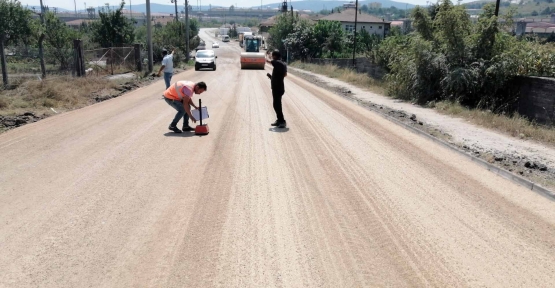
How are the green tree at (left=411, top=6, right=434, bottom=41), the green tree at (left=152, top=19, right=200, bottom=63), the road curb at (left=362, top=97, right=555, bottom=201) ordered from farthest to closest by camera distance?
the green tree at (left=152, top=19, right=200, bottom=63) → the green tree at (left=411, top=6, right=434, bottom=41) → the road curb at (left=362, top=97, right=555, bottom=201)

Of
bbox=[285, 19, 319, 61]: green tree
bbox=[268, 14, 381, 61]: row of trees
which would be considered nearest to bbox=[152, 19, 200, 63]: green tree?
bbox=[268, 14, 381, 61]: row of trees

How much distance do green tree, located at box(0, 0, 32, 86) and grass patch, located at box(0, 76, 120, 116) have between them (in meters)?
13.4

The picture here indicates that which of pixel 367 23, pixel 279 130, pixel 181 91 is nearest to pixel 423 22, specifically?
pixel 279 130

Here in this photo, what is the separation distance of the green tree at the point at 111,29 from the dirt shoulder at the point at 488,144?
2757cm

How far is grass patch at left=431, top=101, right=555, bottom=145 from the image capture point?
10.6 metres

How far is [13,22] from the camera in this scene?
90.0ft

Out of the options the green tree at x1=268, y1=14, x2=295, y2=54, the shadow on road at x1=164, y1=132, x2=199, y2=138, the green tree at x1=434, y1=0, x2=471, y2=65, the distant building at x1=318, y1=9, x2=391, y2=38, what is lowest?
the shadow on road at x1=164, y1=132, x2=199, y2=138

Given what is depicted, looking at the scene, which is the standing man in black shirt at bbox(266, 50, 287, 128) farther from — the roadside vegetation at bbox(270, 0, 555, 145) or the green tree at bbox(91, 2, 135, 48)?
the green tree at bbox(91, 2, 135, 48)

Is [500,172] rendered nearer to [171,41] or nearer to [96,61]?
[96,61]

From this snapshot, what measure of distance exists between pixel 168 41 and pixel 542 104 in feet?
145

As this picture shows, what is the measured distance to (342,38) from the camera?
5181 cm

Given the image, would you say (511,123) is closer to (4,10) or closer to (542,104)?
(542,104)

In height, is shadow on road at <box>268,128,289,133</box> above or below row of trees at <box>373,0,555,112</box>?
below

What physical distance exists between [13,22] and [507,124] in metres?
29.2
